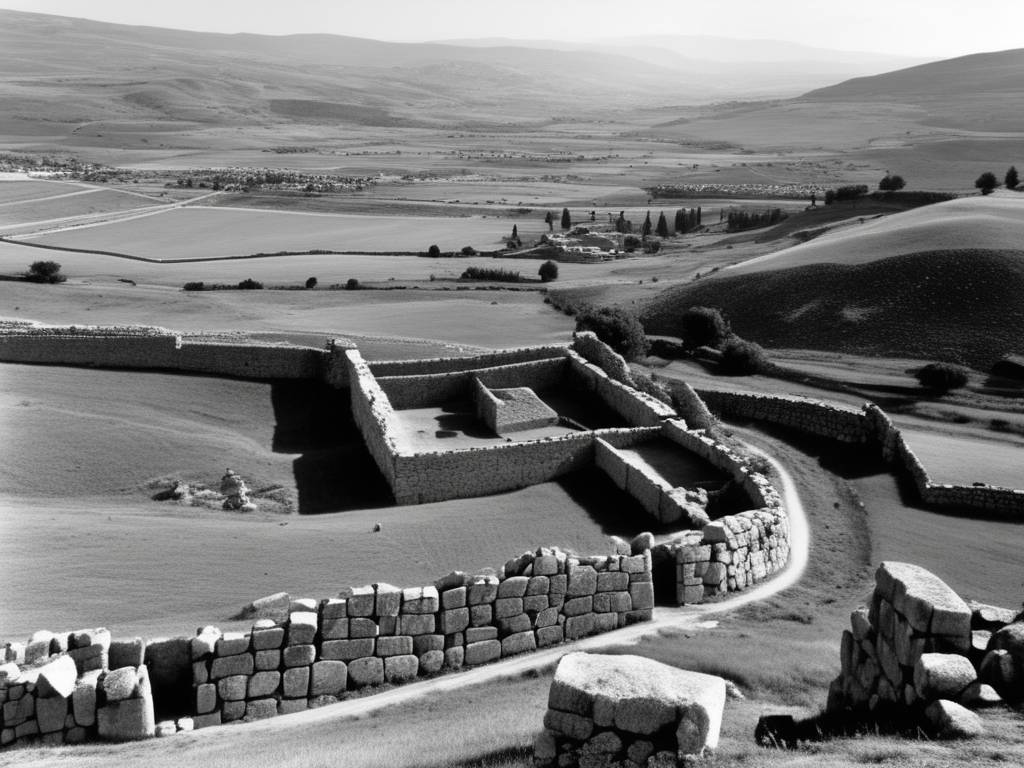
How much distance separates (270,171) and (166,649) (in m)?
154

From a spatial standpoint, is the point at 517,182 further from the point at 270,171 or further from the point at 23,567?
the point at 23,567

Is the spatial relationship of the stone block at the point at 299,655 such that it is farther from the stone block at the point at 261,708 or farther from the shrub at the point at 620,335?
the shrub at the point at 620,335

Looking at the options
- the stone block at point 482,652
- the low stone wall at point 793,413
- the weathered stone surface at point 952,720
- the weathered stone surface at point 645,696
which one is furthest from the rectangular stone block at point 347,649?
the low stone wall at point 793,413

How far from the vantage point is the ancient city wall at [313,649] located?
12758 millimetres

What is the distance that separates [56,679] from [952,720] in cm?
1012

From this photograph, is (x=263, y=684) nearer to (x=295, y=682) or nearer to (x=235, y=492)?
(x=295, y=682)

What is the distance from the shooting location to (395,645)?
1465 cm

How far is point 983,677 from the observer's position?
10406 mm

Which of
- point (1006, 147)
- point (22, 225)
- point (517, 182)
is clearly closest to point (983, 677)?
point (22, 225)

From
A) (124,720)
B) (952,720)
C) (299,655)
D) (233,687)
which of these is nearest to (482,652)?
(299,655)

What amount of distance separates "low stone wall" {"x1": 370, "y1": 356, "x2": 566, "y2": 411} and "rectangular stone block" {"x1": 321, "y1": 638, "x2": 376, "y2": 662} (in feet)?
68.2

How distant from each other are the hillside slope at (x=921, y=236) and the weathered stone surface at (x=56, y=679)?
170 feet

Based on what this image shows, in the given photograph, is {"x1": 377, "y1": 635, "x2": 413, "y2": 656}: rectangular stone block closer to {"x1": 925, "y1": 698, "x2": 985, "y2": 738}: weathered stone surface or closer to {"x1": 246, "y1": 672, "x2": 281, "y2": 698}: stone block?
{"x1": 246, "y1": 672, "x2": 281, "y2": 698}: stone block

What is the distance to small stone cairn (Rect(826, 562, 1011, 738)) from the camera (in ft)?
33.3
